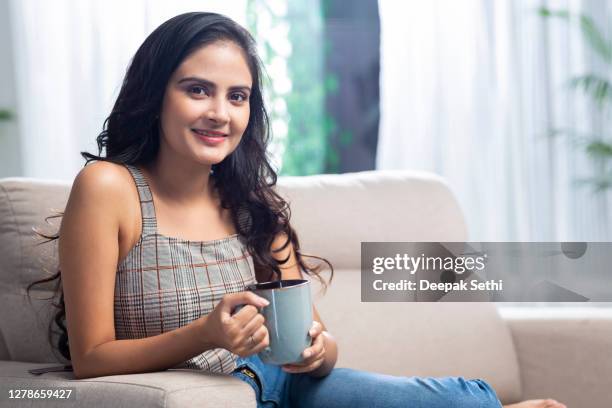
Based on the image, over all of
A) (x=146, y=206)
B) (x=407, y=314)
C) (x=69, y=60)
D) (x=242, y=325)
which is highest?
(x=69, y=60)

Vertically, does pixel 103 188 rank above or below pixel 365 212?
above

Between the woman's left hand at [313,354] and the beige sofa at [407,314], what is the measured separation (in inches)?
23.1

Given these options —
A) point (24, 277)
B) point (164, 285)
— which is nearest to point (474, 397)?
point (164, 285)

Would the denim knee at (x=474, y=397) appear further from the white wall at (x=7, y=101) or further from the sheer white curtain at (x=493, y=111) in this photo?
the white wall at (x=7, y=101)

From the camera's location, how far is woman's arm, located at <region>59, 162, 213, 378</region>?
1177 millimetres

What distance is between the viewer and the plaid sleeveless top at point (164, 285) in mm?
1299

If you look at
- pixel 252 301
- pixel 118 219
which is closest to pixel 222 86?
pixel 118 219

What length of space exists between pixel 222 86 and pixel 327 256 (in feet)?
2.25

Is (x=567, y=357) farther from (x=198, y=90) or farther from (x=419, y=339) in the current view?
(x=198, y=90)

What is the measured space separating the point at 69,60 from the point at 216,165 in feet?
5.73

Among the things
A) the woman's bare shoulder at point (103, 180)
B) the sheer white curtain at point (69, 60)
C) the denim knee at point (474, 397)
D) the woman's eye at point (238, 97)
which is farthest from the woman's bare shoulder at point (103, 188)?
the sheer white curtain at point (69, 60)

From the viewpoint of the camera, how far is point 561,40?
3178 millimetres

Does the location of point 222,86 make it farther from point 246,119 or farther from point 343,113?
point 343,113

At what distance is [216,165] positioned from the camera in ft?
5.10
